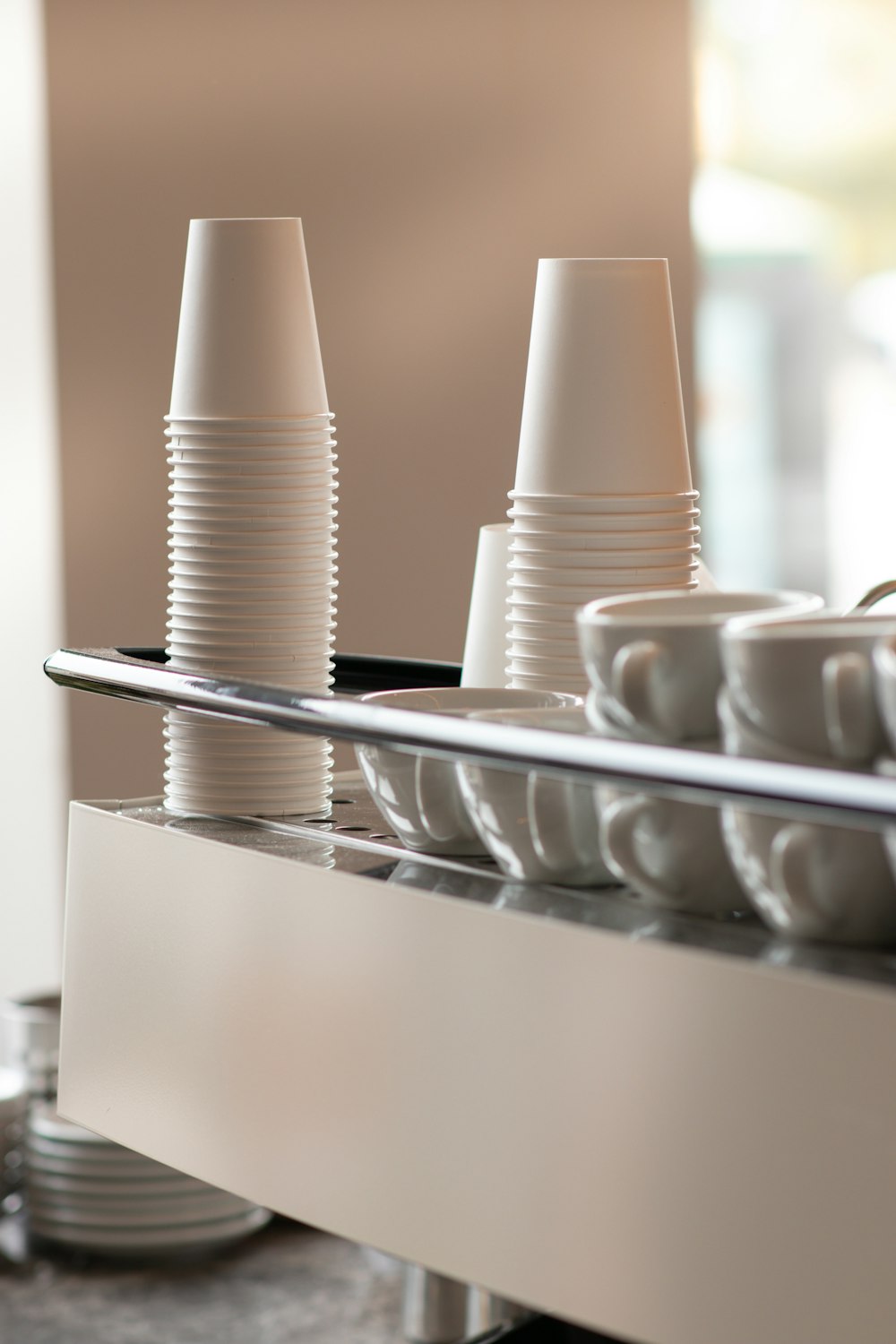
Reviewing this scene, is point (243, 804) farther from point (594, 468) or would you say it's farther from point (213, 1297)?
point (213, 1297)

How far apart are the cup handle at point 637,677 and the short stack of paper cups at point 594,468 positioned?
18 centimetres

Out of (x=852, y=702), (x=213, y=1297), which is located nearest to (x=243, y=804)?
(x=852, y=702)

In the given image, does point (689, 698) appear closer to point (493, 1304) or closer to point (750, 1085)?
point (750, 1085)

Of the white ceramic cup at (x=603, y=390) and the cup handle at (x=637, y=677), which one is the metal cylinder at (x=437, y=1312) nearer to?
the white ceramic cup at (x=603, y=390)

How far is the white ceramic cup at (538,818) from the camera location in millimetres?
547

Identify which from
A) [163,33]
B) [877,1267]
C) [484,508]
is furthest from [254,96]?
[877,1267]

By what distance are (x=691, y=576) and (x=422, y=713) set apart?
200 millimetres

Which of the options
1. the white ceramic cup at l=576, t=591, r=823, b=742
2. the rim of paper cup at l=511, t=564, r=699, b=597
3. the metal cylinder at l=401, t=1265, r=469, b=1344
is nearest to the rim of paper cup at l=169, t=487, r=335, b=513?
the rim of paper cup at l=511, t=564, r=699, b=597

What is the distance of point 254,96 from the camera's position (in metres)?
2.29

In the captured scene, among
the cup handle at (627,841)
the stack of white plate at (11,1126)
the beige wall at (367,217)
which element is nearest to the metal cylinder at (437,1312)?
the cup handle at (627,841)

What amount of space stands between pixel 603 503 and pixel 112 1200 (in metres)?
1.46

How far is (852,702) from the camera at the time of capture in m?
0.45

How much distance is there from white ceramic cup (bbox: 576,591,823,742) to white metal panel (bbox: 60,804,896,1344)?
62 mm

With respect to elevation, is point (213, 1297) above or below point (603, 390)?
below
